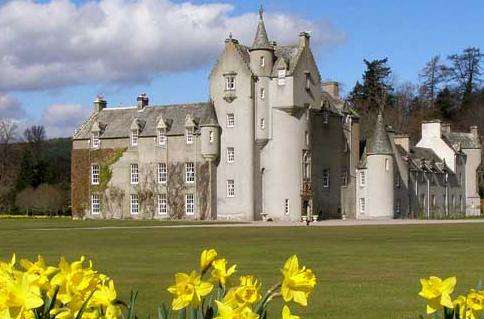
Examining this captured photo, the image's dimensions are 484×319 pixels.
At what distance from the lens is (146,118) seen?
217 ft

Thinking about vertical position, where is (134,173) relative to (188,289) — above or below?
above

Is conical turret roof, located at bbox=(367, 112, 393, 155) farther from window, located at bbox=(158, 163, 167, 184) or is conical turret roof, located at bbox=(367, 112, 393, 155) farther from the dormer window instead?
window, located at bbox=(158, 163, 167, 184)

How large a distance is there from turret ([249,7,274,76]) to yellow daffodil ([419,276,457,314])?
56.2 metres

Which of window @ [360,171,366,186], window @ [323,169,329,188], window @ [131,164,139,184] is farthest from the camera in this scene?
window @ [360,171,366,186]

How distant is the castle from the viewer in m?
59.8

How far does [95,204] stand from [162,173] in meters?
6.91

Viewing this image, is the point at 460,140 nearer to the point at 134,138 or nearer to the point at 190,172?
the point at 190,172

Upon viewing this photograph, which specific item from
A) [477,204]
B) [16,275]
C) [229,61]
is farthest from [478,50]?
[16,275]

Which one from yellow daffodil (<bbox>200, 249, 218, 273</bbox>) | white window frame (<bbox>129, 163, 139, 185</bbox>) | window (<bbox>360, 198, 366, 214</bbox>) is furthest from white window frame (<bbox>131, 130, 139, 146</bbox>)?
yellow daffodil (<bbox>200, 249, 218, 273</bbox>)

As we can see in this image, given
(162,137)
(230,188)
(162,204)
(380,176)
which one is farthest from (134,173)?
(380,176)

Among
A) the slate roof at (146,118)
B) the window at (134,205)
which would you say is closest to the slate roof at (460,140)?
the slate roof at (146,118)

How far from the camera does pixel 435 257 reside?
2155 centimetres

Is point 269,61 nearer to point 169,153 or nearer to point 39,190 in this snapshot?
point 169,153

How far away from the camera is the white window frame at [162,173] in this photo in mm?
63594
